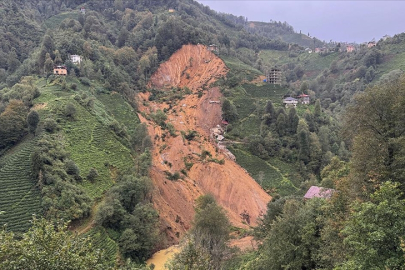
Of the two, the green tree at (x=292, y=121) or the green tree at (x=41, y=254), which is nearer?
the green tree at (x=41, y=254)

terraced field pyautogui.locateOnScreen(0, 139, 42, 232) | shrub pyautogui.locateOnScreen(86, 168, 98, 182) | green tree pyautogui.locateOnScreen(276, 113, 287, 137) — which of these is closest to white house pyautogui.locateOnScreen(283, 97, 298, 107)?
green tree pyautogui.locateOnScreen(276, 113, 287, 137)

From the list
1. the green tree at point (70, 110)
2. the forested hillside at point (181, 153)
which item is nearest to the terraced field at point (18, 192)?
the forested hillside at point (181, 153)

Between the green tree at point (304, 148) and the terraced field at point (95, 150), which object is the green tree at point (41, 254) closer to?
the terraced field at point (95, 150)

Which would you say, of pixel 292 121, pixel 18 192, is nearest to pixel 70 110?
pixel 18 192

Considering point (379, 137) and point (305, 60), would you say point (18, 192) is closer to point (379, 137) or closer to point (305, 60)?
point (379, 137)

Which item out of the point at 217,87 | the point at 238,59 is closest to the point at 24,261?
the point at 217,87
